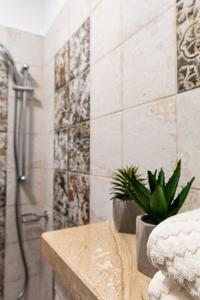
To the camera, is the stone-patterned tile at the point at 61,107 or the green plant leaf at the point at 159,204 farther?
the stone-patterned tile at the point at 61,107

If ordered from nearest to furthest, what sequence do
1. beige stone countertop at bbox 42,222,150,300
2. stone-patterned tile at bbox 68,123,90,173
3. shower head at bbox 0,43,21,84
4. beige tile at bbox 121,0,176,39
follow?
beige stone countertop at bbox 42,222,150,300 → beige tile at bbox 121,0,176,39 → stone-patterned tile at bbox 68,123,90,173 → shower head at bbox 0,43,21,84

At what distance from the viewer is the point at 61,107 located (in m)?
1.24

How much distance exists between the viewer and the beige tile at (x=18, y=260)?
1394 mm

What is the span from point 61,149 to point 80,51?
49cm

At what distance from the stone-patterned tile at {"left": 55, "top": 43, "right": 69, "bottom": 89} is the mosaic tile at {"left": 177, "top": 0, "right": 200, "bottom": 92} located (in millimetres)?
729

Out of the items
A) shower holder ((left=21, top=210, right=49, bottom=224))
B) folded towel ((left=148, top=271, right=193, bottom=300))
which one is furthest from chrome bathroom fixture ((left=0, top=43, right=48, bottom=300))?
folded towel ((left=148, top=271, right=193, bottom=300))

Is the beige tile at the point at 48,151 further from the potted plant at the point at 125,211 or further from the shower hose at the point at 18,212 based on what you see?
the potted plant at the point at 125,211

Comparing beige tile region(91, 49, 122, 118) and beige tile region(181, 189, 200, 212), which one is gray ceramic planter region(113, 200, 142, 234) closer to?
beige tile region(181, 189, 200, 212)

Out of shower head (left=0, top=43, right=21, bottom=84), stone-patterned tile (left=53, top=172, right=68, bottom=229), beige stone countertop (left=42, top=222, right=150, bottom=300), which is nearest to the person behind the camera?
beige stone countertop (left=42, top=222, right=150, bottom=300)

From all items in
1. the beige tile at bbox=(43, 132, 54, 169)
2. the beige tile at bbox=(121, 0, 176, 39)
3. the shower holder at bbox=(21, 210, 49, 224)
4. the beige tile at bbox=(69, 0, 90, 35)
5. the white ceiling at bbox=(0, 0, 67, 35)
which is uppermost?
the white ceiling at bbox=(0, 0, 67, 35)

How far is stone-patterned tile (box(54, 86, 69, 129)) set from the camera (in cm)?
118

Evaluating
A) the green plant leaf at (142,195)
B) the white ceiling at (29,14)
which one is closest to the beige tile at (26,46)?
the white ceiling at (29,14)

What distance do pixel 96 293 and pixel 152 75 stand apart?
→ 1.73 ft

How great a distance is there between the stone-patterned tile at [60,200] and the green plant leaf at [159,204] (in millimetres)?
809
